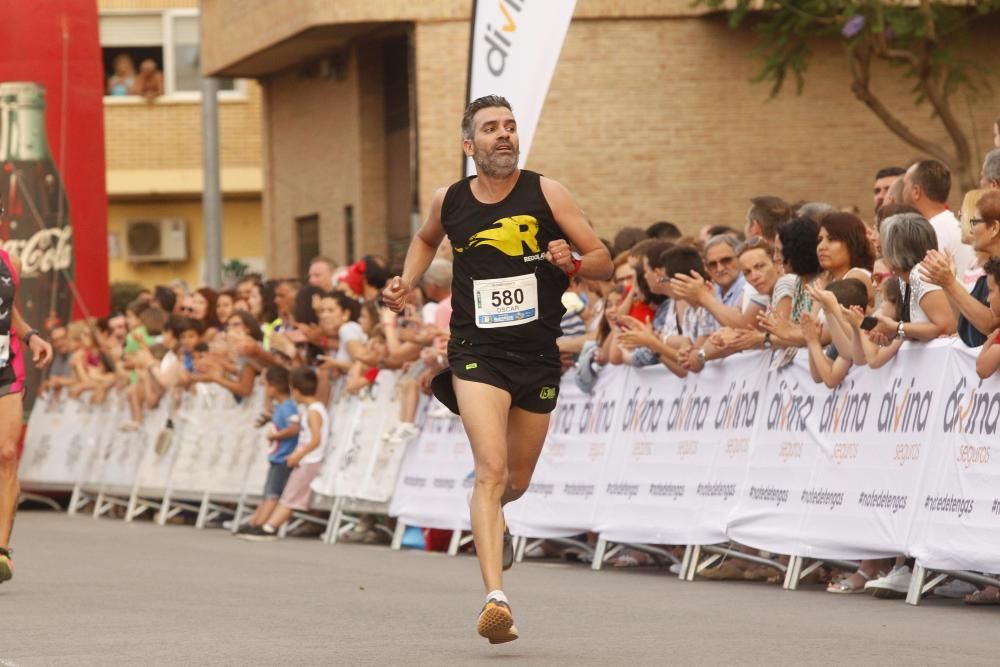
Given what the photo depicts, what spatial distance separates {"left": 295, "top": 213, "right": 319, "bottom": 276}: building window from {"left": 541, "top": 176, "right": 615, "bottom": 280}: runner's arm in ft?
82.5

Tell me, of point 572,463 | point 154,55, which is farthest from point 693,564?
point 154,55

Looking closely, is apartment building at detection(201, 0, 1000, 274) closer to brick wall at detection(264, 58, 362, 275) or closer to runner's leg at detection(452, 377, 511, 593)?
brick wall at detection(264, 58, 362, 275)

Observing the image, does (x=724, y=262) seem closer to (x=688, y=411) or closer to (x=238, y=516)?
(x=688, y=411)

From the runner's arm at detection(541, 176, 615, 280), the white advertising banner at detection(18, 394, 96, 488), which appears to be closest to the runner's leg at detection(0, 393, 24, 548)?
the runner's arm at detection(541, 176, 615, 280)

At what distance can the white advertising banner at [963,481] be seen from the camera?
10781mm

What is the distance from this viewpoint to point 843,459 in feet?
39.9

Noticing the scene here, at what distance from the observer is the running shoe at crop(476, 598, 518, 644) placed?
29.0 feet

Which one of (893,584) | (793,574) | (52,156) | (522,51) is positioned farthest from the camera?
(52,156)

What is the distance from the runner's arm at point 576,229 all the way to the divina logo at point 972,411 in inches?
88.5

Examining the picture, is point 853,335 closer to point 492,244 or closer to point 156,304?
point 492,244

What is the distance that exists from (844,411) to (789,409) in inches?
23.9

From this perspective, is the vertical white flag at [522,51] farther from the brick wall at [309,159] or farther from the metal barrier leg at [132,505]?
the brick wall at [309,159]

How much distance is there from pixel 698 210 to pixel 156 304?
26.5 ft

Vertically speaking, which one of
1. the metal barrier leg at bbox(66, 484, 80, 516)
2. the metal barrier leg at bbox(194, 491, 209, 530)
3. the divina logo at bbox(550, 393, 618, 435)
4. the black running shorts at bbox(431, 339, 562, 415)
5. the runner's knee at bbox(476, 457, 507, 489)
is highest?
the black running shorts at bbox(431, 339, 562, 415)
